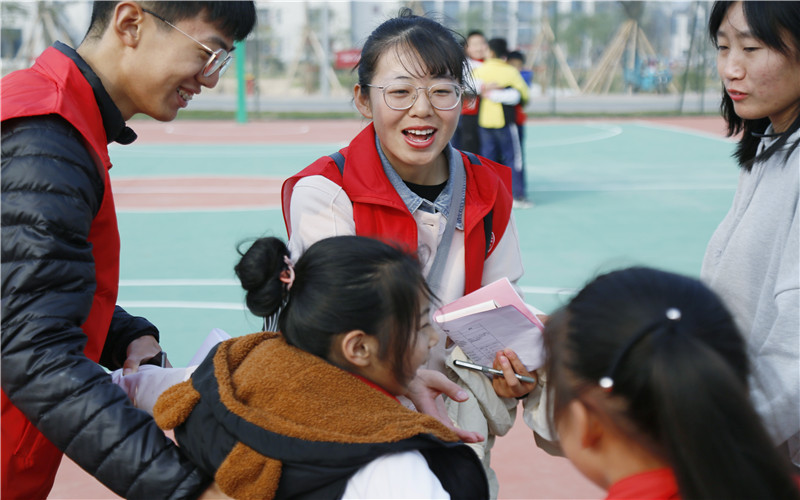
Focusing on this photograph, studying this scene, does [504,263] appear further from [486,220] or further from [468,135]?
[468,135]

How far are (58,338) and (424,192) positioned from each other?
1.04m

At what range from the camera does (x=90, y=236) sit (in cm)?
160

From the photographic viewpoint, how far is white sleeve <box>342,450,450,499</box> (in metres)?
1.41

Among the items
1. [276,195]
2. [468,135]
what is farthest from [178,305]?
[468,135]

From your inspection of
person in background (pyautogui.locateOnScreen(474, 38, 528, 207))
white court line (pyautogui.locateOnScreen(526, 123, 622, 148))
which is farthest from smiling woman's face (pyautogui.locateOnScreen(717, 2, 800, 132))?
white court line (pyautogui.locateOnScreen(526, 123, 622, 148))

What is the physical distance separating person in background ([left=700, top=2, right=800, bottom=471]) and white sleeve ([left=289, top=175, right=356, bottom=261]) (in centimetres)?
83

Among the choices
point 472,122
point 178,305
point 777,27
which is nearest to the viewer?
point 777,27

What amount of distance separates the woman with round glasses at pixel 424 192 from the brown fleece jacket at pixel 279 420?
512 millimetres

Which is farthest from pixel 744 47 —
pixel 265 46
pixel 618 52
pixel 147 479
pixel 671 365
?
pixel 265 46

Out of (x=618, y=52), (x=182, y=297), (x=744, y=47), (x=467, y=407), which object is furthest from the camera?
(x=618, y=52)

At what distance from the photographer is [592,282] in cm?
138

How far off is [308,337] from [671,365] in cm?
66

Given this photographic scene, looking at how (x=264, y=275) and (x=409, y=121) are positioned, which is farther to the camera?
(x=409, y=121)

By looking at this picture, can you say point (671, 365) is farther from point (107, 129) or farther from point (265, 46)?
point (265, 46)
